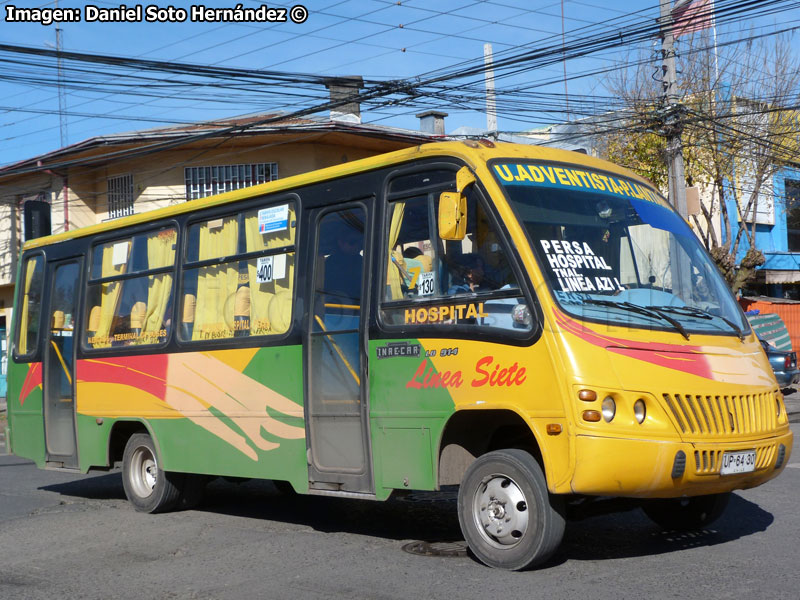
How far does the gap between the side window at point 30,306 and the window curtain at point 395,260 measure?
565 cm

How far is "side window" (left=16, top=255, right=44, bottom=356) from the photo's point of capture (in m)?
11.1

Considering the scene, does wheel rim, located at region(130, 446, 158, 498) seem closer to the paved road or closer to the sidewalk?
the paved road

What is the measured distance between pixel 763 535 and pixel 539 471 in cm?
207

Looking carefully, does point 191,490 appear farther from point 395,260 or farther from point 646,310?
point 646,310

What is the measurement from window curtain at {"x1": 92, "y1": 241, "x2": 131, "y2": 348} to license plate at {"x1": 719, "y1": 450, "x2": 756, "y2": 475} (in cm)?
636

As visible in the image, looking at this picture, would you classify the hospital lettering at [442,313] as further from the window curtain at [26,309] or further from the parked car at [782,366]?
the parked car at [782,366]

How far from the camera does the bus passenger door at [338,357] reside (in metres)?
7.18

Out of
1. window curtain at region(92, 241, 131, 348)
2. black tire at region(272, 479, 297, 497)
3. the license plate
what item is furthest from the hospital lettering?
window curtain at region(92, 241, 131, 348)

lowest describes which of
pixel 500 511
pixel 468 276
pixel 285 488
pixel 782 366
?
pixel 285 488

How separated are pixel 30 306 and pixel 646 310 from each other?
7688mm

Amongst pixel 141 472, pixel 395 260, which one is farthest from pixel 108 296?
pixel 395 260

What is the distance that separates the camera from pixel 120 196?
24938 millimetres

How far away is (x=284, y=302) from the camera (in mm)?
7945

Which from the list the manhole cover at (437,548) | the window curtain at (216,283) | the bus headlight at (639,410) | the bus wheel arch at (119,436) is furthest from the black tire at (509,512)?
the bus wheel arch at (119,436)
